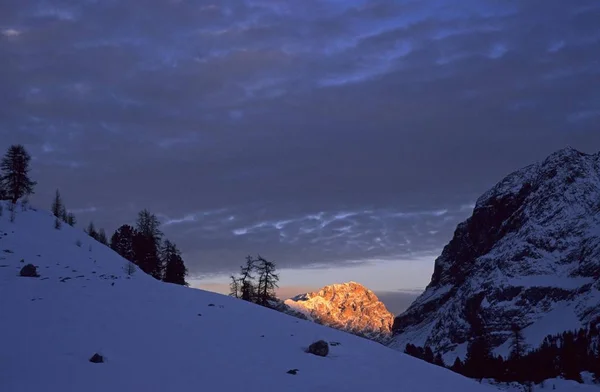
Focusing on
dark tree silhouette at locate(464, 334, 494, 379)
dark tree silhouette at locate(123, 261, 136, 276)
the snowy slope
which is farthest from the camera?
dark tree silhouette at locate(464, 334, 494, 379)

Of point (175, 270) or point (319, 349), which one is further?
point (175, 270)

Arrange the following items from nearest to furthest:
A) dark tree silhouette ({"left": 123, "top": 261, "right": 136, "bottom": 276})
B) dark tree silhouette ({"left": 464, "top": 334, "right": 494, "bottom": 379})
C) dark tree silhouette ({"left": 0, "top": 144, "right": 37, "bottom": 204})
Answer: dark tree silhouette ({"left": 123, "top": 261, "right": 136, "bottom": 276}), dark tree silhouette ({"left": 0, "top": 144, "right": 37, "bottom": 204}), dark tree silhouette ({"left": 464, "top": 334, "right": 494, "bottom": 379})

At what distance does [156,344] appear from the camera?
18.4 meters

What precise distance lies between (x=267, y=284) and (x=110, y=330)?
144ft

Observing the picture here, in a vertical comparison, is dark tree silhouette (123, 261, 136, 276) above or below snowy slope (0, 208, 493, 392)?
above

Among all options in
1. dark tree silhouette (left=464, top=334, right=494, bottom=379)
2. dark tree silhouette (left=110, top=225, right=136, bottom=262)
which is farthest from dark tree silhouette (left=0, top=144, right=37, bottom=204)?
dark tree silhouette (left=464, top=334, right=494, bottom=379)

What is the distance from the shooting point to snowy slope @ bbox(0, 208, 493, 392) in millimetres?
15328

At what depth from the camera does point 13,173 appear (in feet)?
180

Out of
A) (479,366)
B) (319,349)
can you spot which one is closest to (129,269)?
(319,349)

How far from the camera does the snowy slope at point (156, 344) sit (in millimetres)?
15328

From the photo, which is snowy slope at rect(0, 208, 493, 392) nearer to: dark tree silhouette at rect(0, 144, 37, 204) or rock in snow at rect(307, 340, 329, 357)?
rock in snow at rect(307, 340, 329, 357)

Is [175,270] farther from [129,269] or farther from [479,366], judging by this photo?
[479,366]

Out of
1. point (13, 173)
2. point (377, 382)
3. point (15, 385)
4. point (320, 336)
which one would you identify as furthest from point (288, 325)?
point (13, 173)

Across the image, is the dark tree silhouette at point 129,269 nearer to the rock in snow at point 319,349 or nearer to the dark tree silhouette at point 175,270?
the rock in snow at point 319,349
